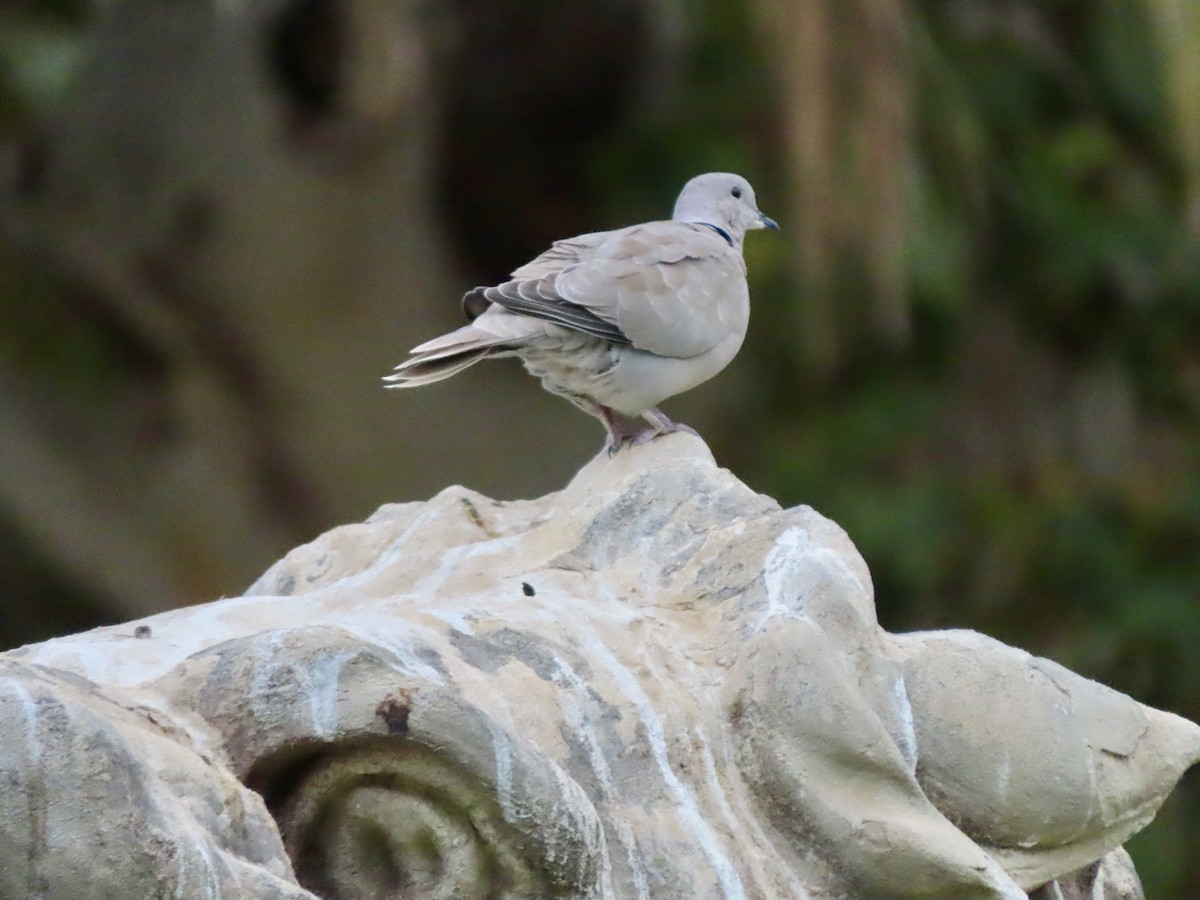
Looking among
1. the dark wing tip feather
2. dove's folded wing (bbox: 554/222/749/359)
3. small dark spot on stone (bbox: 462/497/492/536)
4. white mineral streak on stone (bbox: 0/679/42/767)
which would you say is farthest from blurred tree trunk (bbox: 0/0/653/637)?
white mineral streak on stone (bbox: 0/679/42/767)

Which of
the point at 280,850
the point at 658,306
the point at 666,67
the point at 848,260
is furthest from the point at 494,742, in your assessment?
the point at 666,67

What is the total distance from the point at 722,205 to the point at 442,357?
1.35 meters

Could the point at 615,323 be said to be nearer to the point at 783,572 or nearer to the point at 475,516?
the point at 475,516

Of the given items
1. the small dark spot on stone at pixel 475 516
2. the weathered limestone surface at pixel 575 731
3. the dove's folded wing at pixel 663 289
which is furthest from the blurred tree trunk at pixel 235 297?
the weathered limestone surface at pixel 575 731

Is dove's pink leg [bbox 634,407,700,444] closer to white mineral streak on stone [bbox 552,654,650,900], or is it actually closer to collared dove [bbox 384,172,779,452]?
collared dove [bbox 384,172,779,452]

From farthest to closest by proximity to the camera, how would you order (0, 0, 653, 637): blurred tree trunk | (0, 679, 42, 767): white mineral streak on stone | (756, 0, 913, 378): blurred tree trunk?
(0, 0, 653, 637): blurred tree trunk
(756, 0, 913, 378): blurred tree trunk
(0, 679, 42, 767): white mineral streak on stone

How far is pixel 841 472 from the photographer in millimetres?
8836

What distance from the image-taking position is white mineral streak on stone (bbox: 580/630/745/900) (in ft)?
9.20

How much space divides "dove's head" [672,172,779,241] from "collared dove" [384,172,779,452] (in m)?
0.42

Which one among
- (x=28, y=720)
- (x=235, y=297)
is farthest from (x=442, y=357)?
(x=235, y=297)

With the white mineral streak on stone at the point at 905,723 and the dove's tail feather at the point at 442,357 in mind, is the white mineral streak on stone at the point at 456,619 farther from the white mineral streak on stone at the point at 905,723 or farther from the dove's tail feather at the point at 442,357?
the dove's tail feather at the point at 442,357

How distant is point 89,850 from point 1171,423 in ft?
25.4

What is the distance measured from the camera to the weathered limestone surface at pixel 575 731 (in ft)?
7.52

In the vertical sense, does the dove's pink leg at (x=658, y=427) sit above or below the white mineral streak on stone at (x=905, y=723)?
above
